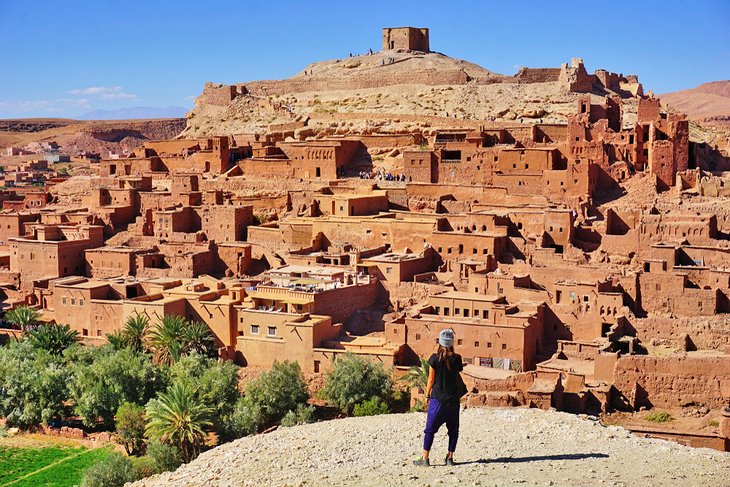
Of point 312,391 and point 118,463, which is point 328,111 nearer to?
point 312,391

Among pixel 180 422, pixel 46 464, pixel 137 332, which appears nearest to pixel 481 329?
pixel 180 422

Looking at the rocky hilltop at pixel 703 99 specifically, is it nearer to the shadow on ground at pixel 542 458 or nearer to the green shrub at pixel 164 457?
the green shrub at pixel 164 457

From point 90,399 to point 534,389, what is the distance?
1160 centimetres

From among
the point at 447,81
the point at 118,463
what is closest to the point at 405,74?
the point at 447,81

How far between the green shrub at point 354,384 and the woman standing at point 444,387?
1156 cm

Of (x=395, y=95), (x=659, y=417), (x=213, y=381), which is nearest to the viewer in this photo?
(x=659, y=417)

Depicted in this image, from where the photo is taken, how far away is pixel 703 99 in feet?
338

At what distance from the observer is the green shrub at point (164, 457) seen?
66.4 ft

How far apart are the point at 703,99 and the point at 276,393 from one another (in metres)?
90.5

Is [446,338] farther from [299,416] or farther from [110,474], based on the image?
[299,416]

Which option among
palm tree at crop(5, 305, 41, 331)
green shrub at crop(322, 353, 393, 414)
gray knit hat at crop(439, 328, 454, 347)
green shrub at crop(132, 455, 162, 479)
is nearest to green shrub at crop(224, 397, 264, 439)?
green shrub at crop(322, 353, 393, 414)

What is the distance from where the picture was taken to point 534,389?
19.1 metres

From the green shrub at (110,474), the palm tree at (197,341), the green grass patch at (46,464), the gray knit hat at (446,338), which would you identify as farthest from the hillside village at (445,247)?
the gray knit hat at (446,338)

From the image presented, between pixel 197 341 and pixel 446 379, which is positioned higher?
pixel 446 379
